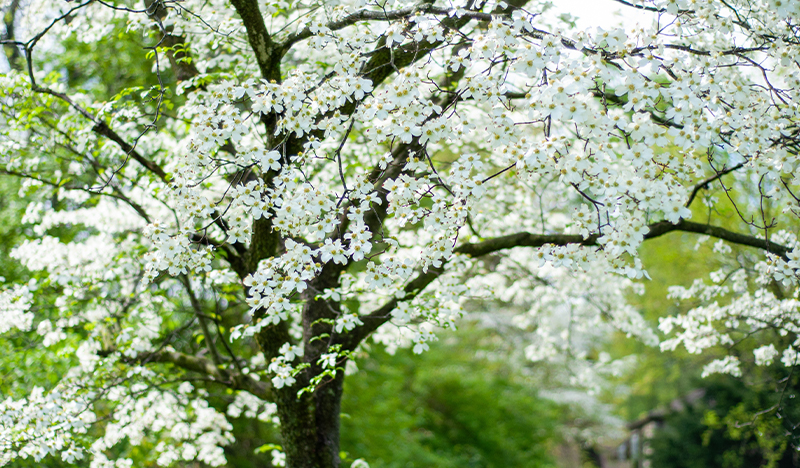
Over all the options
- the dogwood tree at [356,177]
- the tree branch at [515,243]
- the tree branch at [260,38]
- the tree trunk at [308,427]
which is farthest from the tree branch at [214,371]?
the tree branch at [260,38]

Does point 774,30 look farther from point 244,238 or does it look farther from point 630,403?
point 630,403

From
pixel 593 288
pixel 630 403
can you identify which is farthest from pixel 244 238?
pixel 630 403

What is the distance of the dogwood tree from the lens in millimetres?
2508

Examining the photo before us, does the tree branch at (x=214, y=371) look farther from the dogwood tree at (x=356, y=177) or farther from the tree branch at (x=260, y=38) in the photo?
the tree branch at (x=260, y=38)

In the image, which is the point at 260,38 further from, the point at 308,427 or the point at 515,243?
the point at 308,427

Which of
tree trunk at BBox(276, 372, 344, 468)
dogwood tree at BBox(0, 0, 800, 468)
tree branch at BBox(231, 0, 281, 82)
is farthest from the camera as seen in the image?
tree trunk at BBox(276, 372, 344, 468)

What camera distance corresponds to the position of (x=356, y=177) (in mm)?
3350

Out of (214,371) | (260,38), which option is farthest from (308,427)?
(260,38)

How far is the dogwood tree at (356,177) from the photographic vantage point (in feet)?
8.23

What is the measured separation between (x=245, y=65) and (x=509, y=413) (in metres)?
10.2

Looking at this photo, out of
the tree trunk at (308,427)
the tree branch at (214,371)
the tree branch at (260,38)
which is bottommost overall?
the tree trunk at (308,427)

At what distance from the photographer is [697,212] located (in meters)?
10.9

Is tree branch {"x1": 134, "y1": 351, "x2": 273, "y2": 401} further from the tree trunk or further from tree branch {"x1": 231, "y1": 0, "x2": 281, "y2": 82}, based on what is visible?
tree branch {"x1": 231, "y1": 0, "x2": 281, "y2": 82}

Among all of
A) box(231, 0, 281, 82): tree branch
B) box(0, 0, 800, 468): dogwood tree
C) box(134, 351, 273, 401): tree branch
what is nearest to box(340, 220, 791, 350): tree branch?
box(0, 0, 800, 468): dogwood tree
